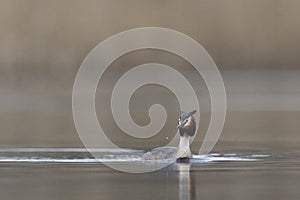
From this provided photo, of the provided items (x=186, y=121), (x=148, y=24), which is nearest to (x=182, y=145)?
(x=186, y=121)

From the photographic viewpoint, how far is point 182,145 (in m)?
8.10

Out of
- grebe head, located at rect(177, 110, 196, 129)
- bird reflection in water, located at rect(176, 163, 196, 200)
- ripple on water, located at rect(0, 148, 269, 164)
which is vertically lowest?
bird reflection in water, located at rect(176, 163, 196, 200)

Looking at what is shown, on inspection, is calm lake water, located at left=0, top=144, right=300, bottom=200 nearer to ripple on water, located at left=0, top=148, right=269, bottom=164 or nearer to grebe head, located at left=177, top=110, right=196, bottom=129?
ripple on water, located at left=0, top=148, right=269, bottom=164

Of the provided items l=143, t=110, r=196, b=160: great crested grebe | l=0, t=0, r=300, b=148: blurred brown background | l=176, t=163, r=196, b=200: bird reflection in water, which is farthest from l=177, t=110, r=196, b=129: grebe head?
l=0, t=0, r=300, b=148: blurred brown background

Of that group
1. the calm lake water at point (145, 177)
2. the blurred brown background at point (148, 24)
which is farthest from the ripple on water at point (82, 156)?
the blurred brown background at point (148, 24)

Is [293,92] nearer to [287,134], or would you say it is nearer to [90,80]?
[90,80]

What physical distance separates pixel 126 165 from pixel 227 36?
665 cm

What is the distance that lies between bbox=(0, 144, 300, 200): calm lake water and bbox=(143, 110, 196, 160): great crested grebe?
7 cm

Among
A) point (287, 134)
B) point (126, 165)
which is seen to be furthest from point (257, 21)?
point (126, 165)

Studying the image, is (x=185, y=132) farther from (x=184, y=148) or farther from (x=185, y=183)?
(x=185, y=183)

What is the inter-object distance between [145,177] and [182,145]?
29.1 inches

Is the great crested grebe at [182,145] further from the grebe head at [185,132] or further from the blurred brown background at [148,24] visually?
the blurred brown background at [148,24]

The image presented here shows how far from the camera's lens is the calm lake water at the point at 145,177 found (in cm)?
665

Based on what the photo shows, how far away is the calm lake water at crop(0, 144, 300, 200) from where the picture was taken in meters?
6.65
